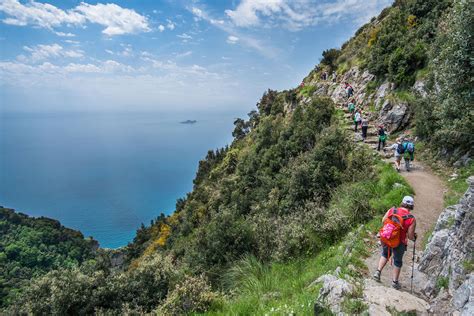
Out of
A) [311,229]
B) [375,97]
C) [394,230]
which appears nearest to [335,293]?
[394,230]

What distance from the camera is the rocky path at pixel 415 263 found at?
4266 mm

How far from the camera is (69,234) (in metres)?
69.2

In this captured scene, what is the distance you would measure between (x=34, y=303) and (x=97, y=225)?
119 metres

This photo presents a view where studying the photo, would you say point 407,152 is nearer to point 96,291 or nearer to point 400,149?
point 400,149

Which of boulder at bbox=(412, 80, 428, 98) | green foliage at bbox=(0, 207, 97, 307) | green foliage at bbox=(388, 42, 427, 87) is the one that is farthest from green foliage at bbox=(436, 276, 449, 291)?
green foliage at bbox=(0, 207, 97, 307)

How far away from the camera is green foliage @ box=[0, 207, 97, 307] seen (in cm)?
5053

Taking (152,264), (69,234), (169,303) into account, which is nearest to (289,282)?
(169,303)

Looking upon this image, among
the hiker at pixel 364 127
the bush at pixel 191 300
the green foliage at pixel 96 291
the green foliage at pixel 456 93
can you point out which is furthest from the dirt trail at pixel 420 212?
the green foliage at pixel 96 291

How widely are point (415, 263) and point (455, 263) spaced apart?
221 cm

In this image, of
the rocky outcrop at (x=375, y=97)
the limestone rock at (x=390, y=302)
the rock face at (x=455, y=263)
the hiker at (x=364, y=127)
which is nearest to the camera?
the rock face at (x=455, y=263)

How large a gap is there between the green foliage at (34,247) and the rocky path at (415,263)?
2117 inches

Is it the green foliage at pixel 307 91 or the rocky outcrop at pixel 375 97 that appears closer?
the rocky outcrop at pixel 375 97

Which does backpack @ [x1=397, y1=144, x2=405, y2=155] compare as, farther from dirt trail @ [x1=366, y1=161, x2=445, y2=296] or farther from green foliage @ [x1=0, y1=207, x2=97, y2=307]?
green foliage @ [x1=0, y1=207, x2=97, y2=307]

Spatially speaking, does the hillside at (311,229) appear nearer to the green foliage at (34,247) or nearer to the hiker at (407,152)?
the hiker at (407,152)
